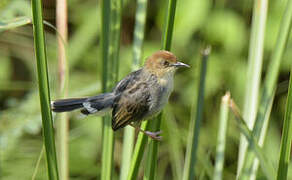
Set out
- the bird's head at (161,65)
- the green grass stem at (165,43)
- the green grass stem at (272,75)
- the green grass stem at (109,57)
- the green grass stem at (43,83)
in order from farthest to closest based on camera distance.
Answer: the bird's head at (161,65)
the green grass stem at (109,57)
the green grass stem at (272,75)
the green grass stem at (165,43)
the green grass stem at (43,83)

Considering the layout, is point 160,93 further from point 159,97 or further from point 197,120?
point 197,120

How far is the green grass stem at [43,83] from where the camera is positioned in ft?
5.92

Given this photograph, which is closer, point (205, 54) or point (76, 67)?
point (205, 54)

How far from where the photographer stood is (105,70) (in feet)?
7.62

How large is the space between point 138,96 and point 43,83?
1014 millimetres

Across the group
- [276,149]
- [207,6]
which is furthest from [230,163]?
[207,6]

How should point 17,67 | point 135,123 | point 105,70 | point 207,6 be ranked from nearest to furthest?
1. point 105,70
2. point 135,123
3. point 207,6
4. point 17,67

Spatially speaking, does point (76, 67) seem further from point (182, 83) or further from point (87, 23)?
point (182, 83)

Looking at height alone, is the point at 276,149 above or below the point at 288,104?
below

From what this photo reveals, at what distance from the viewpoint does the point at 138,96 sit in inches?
110

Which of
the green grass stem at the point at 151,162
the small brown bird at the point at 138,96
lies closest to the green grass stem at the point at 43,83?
the green grass stem at the point at 151,162

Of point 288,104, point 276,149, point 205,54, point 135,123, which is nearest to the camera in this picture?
point 288,104

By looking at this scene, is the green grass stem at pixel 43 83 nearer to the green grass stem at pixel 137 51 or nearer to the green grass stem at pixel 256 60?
the green grass stem at pixel 137 51

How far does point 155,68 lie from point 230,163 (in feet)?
6.04
